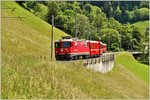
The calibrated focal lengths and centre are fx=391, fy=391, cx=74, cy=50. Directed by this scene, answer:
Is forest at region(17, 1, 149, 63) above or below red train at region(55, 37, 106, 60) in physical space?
above

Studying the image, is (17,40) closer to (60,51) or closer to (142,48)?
(60,51)

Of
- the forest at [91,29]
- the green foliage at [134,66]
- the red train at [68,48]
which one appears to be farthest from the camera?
the forest at [91,29]

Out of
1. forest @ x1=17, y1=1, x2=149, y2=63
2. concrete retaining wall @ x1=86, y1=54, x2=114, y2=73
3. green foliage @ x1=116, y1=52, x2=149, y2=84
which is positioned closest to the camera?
concrete retaining wall @ x1=86, y1=54, x2=114, y2=73

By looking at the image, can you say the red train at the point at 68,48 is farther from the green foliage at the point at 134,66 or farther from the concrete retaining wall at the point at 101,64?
the green foliage at the point at 134,66

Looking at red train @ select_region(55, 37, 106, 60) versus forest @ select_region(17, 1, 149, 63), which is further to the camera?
forest @ select_region(17, 1, 149, 63)

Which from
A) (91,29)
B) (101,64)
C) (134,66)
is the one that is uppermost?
(91,29)

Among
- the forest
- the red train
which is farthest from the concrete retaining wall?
the forest

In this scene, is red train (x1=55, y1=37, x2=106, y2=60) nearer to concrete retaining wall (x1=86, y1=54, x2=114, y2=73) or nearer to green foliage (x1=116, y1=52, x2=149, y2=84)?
concrete retaining wall (x1=86, y1=54, x2=114, y2=73)

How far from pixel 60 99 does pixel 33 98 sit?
2.56 meters

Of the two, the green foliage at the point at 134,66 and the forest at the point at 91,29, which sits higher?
the forest at the point at 91,29

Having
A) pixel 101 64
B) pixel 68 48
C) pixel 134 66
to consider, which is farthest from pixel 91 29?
pixel 68 48

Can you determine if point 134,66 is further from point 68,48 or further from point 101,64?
point 68,48

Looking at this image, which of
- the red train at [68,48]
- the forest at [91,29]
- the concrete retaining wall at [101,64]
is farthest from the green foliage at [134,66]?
the forest at [91,29]

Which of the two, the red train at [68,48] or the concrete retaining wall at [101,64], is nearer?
→ the concrete retaining wall at [101,64]
